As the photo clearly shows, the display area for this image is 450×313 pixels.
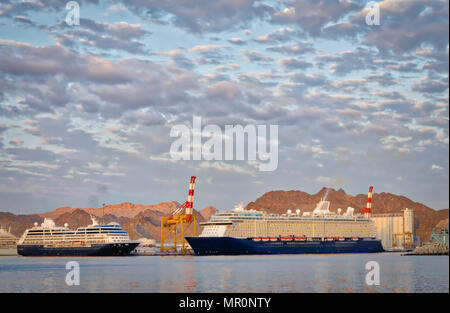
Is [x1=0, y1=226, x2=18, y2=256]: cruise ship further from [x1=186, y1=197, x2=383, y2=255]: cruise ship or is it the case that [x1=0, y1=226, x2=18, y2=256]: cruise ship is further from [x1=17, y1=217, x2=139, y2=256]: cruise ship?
[x1=186, y1=197, x2=383, y2=255]: cruise ship

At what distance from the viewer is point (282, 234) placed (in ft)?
383

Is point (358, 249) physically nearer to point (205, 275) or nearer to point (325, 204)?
point (325, 204)

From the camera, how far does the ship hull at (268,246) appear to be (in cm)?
10538

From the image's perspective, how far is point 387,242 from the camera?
650 feet

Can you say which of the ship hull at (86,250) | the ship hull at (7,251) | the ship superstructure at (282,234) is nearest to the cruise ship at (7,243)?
the ship hull at (7,251)

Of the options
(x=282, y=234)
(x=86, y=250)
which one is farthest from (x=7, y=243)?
(x=282, y=234)

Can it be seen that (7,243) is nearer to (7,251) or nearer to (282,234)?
(7,251)

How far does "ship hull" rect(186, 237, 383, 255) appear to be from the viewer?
105375 millimetres

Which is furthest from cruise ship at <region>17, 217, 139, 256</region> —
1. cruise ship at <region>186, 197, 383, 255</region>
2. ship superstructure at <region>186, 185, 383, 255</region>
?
ship superstructure at <region>186, 185, 383, 255</region>

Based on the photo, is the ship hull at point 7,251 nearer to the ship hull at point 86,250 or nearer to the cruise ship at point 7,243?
the cruise ship at point 7,243

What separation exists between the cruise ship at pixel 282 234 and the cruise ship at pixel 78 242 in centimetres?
1484

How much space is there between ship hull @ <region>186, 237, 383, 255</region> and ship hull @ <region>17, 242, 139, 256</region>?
13.7m
